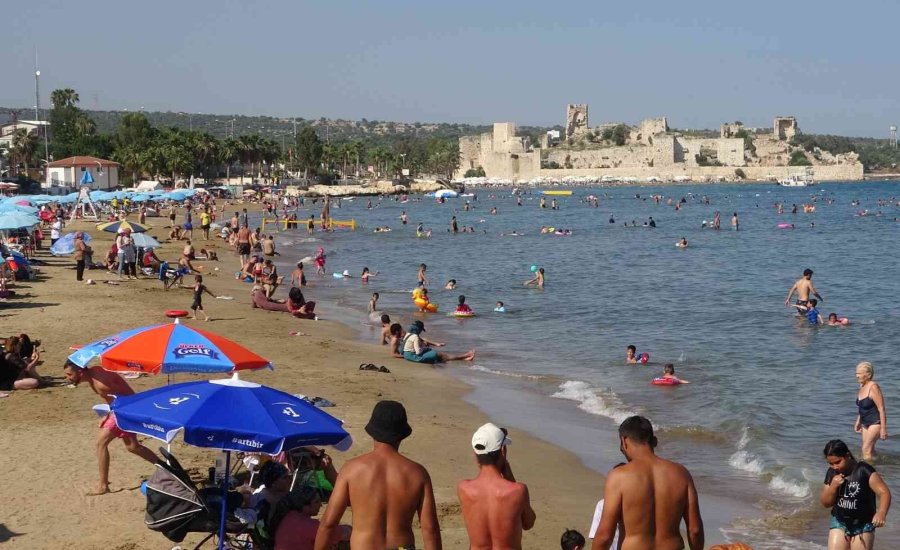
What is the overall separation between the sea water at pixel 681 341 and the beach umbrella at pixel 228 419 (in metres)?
Answer: 3.68

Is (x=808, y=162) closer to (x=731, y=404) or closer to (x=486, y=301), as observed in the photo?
(x=486, y=301)

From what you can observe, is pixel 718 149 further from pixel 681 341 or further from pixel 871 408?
pixel 871 408

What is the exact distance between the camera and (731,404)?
14797 millimetres

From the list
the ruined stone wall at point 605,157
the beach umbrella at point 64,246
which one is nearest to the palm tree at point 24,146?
the beach umbrella at point 64,246

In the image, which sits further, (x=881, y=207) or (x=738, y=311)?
(x=881, y=207)

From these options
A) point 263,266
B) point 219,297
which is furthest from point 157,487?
point 263,266

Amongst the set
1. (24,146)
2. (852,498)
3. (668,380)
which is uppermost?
(24,146)

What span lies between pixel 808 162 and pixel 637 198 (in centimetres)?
7809

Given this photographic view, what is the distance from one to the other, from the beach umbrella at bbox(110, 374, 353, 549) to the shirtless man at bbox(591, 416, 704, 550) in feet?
7.31

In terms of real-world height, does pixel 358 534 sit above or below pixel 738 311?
above

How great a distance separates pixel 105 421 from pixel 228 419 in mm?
2610

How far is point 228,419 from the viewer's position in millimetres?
6344

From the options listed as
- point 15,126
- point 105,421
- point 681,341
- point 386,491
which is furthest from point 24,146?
point 386,491

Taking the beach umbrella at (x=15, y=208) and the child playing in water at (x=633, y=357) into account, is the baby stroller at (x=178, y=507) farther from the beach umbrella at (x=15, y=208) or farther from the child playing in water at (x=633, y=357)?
the beach umbrella at (x=15, y=208)
